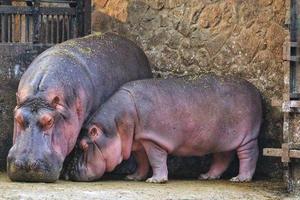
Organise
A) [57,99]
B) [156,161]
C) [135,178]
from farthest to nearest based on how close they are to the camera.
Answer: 1. [135,178]
2. [156,161]
3. [57,99]

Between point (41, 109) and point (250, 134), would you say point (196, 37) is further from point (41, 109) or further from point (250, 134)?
point (41, 109)

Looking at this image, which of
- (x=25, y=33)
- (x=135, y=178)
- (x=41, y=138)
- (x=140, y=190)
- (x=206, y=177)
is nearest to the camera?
(x=140, y=190)

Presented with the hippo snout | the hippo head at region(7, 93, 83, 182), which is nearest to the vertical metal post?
the hippo head at region(7, 93, 83, 182)

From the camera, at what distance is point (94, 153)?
27.3ft

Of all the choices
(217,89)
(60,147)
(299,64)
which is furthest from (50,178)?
(299,64)

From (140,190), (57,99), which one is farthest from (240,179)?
(57,99)

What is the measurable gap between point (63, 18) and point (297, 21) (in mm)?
3000

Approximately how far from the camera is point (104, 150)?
8336 millimetres

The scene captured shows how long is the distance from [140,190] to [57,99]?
1.17m

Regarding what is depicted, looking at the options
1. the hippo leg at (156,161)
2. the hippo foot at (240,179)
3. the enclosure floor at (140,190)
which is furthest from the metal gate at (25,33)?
the hippo foot at (240,179)

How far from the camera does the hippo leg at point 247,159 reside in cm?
880

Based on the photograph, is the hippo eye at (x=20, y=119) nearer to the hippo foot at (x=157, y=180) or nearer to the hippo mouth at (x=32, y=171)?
the hippo mouth at (x=32, y=171)

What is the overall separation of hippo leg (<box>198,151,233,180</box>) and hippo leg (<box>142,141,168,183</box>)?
0.67m

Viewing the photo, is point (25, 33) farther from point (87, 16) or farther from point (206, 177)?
point (206, 177)
